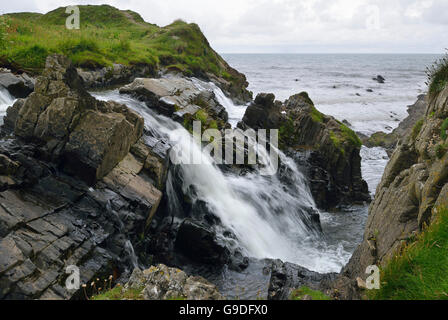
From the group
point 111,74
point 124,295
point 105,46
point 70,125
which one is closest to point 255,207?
point 70,125

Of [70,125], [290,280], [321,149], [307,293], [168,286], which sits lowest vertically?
[290,280]

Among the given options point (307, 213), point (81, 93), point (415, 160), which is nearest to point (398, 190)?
point (415, 160)

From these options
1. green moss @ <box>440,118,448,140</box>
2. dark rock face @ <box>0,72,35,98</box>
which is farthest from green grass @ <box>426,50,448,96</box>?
dark rock face @ <box>0,72,35,98</box>

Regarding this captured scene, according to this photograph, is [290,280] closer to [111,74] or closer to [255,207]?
[255,207]

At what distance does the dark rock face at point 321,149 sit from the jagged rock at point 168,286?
1684 centimetres

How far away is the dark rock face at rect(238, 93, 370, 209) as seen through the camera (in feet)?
76.6

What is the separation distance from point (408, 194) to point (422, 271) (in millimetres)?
3767

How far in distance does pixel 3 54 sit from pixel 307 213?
21048 millimetres

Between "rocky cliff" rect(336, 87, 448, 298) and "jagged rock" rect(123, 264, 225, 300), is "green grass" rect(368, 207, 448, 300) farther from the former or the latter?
→ "jagged rock" rect(123, 264, 225, 300)

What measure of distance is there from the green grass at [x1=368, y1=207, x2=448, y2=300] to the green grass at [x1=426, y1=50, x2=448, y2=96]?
6.47 m

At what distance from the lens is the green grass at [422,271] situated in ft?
18.7

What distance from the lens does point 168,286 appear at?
7102 mm

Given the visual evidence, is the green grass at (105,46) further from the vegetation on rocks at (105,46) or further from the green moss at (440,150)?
the green moss at (440,150)
